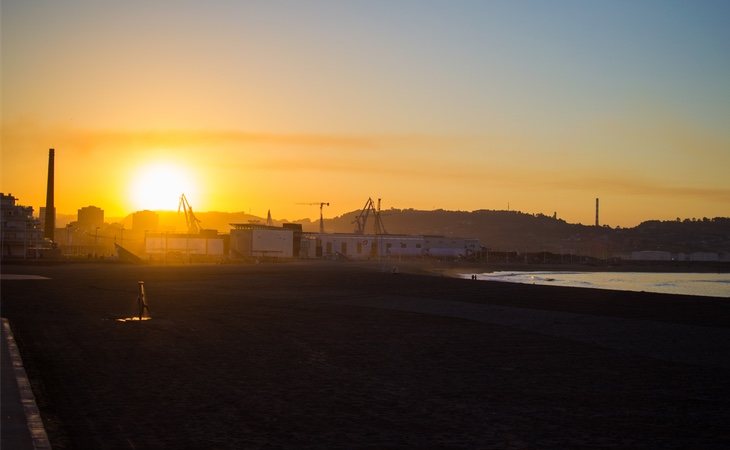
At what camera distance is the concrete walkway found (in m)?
8.34

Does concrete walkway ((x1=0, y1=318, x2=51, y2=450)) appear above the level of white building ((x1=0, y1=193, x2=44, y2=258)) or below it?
below

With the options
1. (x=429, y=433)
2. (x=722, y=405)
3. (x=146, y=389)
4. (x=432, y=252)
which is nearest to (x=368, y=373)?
(x=146, y=389)

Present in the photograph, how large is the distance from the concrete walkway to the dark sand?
25 centimetres

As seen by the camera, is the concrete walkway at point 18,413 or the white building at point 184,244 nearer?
the concrete walkway at point 18,413

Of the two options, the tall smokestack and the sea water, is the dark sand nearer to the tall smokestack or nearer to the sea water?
the sea water

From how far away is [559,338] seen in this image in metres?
20.7

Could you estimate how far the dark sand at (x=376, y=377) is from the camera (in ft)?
31.7

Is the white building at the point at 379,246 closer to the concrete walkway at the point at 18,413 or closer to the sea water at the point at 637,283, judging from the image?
the sea water at the point at 637,283

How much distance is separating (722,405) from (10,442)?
30.8 feet

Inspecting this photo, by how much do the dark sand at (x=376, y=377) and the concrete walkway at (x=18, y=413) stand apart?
0.25m

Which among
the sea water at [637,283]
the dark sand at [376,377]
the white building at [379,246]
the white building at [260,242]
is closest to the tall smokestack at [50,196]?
the white building at [260,242]

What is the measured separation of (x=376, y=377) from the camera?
1408 centimetres

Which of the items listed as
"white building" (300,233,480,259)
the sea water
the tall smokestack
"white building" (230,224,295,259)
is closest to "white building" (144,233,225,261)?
"white building" (230,224,295,259)

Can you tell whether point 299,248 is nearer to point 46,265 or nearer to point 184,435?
point 46,265
